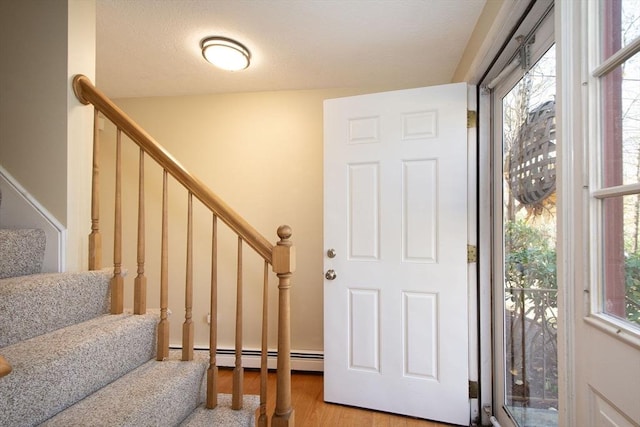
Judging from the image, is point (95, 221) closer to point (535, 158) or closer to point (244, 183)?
point (244, 183)

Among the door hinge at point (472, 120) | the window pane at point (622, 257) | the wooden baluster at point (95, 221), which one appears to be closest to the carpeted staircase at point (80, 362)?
the wooden baluster at point (95, 221)

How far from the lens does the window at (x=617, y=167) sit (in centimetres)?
66

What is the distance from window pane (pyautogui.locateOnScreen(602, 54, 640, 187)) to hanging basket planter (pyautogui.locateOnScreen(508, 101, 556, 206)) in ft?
1.13

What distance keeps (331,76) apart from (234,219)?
1.49m

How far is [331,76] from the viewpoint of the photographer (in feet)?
7.15

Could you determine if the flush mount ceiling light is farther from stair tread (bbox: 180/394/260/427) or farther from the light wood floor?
the light wood floor

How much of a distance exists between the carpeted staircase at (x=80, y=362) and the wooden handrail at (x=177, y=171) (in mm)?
591

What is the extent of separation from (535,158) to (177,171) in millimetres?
1611

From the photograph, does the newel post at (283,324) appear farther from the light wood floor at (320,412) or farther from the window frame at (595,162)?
the window frame at (595,162)

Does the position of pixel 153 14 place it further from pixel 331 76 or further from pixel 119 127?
pixel 331 76

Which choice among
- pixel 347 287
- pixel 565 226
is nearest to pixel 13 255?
pixel 347 287

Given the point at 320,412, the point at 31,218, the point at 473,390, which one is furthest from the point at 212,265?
the point at 473,390

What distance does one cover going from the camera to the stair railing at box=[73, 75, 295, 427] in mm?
1246

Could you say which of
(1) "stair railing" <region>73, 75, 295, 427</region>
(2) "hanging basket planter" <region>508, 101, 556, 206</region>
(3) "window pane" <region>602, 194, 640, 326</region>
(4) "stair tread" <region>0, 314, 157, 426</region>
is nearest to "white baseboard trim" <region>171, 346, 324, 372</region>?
(1) "stair railing" <region>73, 75, 295, 427</region>
